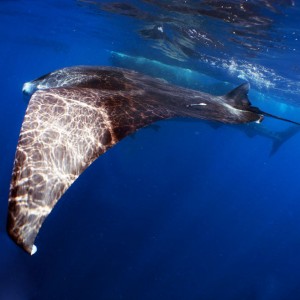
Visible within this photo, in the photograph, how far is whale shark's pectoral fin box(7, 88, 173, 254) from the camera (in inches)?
88.4

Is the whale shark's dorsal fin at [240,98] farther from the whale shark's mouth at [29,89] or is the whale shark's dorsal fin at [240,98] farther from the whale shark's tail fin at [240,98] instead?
the whale shark's mouth at [29,89]

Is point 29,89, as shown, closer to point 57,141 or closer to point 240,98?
point 57,141

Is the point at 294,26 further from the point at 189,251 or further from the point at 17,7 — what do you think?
the point at 17,7

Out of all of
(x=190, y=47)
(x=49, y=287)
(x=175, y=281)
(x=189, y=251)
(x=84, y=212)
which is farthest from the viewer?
(x=189, y=251)

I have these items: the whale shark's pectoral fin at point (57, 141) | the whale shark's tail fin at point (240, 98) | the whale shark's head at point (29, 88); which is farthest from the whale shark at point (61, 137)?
the whale shark's head at point (29, 88)

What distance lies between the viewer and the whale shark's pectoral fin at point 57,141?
7.37 feet

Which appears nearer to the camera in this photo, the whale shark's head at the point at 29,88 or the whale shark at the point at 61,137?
the whale shark at the point at 61,137

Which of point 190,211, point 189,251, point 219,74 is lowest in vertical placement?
point 190,211

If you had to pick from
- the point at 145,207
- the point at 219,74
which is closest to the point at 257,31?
the point at 219,74

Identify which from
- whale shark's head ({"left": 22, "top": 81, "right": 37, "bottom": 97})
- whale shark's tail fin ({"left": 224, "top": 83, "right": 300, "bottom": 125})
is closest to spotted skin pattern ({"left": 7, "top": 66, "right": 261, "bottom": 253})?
whale shark's tail fin ({"left": 224, "top": 83, "right": 300, "bottom": 125})

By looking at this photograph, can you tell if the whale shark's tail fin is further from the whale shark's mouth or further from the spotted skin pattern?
the whale shark's mouth

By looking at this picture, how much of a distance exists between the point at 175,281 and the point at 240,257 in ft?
23.6

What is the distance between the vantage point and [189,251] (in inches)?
703

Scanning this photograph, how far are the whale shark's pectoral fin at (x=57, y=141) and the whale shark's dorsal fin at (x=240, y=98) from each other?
314 centimetres
